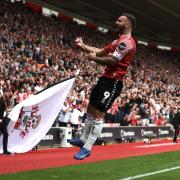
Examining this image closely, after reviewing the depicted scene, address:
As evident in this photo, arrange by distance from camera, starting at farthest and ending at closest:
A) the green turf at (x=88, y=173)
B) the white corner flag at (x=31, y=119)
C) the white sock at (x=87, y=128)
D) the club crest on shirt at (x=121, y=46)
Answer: the white corner flag at (x=31, y=119), the green turf at (x=88, y=173), the white sock at (x=87, y=128), the club crest on shirt at (x=121, y=46)

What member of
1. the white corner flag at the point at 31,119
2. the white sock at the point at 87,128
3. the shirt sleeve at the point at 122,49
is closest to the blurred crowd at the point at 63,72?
the white corner flag at the point at 31,119

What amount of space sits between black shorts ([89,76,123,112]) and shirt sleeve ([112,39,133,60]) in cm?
39

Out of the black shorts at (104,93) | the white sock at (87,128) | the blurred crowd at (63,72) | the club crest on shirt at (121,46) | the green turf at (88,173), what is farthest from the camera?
the blurred crowd at (63,72)

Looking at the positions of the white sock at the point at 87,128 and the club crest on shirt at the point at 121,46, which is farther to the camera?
the white sock at the point at 87,128

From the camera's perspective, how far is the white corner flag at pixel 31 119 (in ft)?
47.8

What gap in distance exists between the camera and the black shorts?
754 centimetres

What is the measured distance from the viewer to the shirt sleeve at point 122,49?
743 cm

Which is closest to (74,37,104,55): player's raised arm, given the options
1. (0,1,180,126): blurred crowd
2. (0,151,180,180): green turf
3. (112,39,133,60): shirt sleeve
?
(112,39,133,60): shirt sleeve

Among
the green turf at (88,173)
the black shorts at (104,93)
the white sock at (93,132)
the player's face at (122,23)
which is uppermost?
the player's face at (122,23)

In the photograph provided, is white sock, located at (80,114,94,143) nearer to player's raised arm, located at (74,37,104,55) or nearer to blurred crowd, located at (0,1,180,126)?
player's raised arm, located at (74,37,104,55)

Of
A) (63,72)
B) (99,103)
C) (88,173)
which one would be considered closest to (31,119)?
(88,173)

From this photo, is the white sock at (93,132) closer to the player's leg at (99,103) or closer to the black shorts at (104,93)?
the player's leg at (99,103)

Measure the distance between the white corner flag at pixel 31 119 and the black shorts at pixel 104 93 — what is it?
677cm

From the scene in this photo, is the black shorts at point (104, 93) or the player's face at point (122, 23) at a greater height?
the player's face at point (122, 23)
